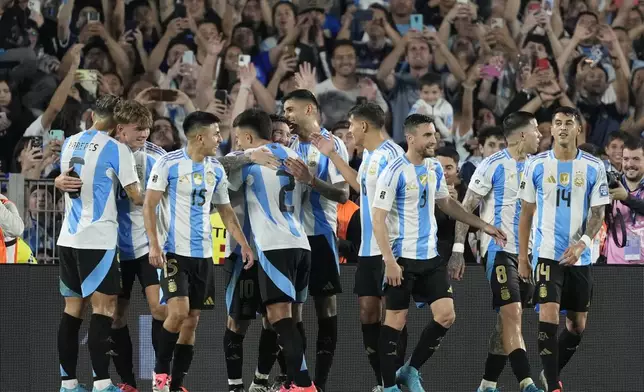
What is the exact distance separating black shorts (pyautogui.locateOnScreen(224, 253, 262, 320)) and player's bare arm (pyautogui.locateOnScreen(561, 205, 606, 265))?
248 centimetres

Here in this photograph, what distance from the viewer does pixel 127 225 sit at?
898 centimetres

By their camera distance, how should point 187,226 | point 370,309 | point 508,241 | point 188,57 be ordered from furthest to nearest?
point 188,57, point 508,241, point 370,309, point 187,226

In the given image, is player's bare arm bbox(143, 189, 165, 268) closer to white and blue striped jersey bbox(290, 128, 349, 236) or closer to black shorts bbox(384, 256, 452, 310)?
white and blue striped jersey bbox(290, 128, 349, 236)

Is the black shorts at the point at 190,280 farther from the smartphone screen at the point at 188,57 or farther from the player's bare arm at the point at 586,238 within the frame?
the smartphone screen at the point at 188,57

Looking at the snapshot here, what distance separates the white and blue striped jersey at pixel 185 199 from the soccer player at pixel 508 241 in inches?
85.6

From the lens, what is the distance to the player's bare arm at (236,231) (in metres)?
8.55

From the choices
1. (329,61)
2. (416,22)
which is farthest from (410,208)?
(416,22)

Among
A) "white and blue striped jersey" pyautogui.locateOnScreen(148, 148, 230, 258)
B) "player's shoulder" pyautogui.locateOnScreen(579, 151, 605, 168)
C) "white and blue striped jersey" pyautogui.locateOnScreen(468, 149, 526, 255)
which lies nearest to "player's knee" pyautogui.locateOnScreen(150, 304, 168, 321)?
"white and blue striped jersey" pyautogui.locateOnScreen(148, 148, 230, 258)

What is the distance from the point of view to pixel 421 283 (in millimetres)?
8562

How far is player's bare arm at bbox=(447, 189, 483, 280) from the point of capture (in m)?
9.28

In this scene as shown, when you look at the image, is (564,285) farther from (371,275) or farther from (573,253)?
(371,275)

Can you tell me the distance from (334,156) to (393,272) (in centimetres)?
116

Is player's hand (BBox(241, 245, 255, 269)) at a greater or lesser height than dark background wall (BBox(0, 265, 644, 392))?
greater

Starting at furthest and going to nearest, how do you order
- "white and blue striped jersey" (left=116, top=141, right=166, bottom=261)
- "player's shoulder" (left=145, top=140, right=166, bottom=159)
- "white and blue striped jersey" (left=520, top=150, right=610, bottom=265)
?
"player's shoulder" (left=145, top=140, right=166, bottom=159) < "white and blue striped jersey" (left=116, top=141, right=166, bottom=261) < "white and blue striped jersey" (left=520, top=150, right=610, bottom=265)
